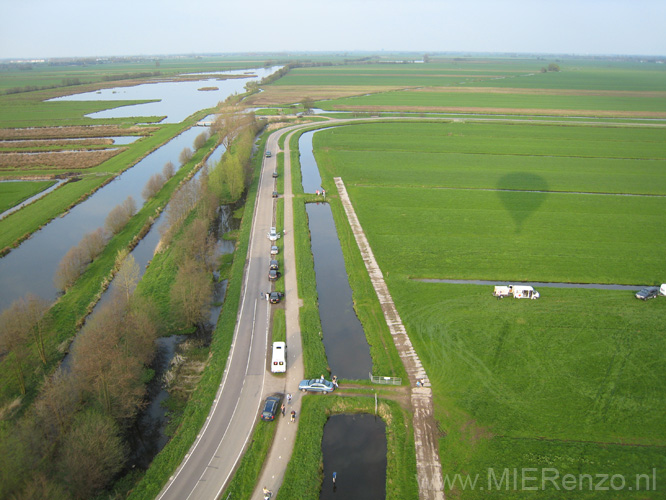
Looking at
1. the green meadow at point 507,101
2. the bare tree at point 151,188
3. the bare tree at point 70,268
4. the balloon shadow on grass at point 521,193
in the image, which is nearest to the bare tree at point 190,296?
the bare tree at point 70,268

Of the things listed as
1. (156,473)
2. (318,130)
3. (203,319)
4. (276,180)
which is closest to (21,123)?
(318,130)

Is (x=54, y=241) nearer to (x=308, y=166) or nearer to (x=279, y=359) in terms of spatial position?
(x=279, y=359)

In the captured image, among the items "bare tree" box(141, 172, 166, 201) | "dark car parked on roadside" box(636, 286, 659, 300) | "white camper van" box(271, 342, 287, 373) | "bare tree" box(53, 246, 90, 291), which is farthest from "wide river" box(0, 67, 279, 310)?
"dark car parked on roadside" box(636, 286, 659, 300)

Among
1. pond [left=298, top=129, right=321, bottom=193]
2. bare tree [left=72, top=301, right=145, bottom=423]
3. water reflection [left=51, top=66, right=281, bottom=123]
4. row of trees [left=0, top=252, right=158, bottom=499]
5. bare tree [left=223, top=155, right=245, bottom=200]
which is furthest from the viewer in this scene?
water reflection [left=51, top=66, right=281, bottom=123]

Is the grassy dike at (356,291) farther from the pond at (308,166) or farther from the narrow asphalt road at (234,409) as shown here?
the pond at (308,166)

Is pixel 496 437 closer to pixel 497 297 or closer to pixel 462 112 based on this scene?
pixel 497 297

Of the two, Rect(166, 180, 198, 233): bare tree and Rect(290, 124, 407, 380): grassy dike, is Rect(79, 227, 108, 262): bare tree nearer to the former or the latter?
Rect(166, 180, 198, 233): bare tree

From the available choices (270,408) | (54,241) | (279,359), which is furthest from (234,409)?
(54,241)
